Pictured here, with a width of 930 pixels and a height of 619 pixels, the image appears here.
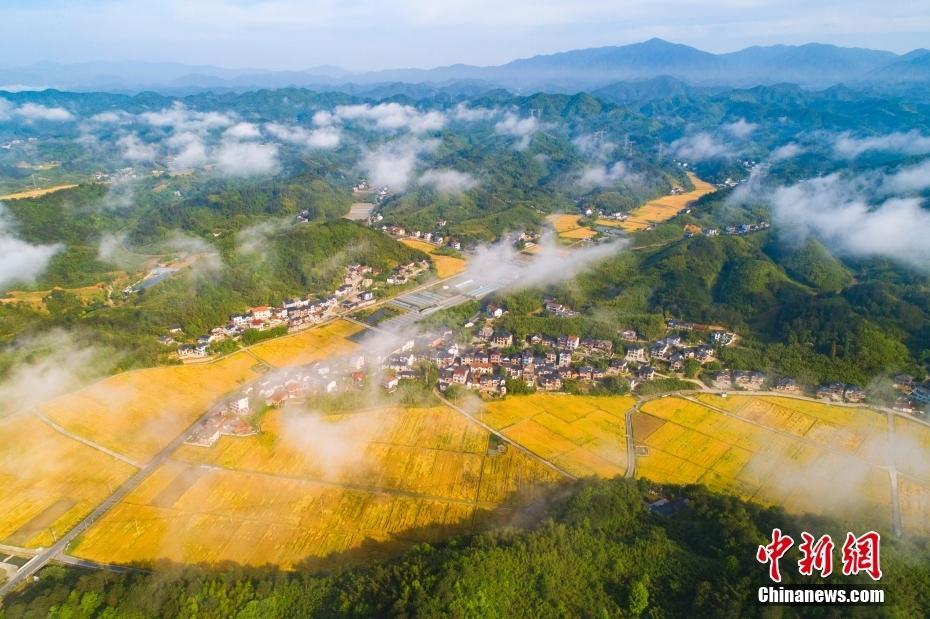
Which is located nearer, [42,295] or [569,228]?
[42,295]

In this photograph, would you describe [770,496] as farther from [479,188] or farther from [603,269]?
[479,188]

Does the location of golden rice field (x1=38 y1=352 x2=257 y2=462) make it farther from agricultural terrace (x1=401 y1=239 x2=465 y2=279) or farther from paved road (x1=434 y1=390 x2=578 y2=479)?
agricultural terrace (x1=401 y1=239 x2=465 y2=279)

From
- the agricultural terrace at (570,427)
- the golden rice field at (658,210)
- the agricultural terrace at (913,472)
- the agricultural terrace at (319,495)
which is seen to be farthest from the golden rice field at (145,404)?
the golden rice field at (658,210)

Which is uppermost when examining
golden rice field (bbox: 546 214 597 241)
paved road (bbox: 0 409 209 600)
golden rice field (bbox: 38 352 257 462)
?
golden rice field (bbox: 546 214 597 241)

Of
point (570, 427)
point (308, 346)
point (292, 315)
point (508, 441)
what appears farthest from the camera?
point (292, 315)

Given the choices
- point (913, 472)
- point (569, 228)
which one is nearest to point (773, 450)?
point (913, 472)

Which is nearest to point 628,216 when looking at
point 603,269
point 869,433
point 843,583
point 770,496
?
point 603,269

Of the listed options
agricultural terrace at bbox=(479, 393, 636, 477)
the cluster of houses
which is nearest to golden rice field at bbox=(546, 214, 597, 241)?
the cluster of houses

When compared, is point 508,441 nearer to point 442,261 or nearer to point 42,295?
point 442,261
